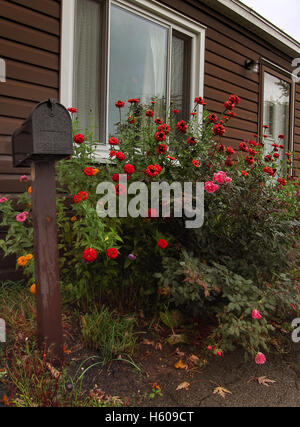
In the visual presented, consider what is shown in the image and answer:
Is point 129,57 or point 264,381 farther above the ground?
point 129,57

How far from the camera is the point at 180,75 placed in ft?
15.5

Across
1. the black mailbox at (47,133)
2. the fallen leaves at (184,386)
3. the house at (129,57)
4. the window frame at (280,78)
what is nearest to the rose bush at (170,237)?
the fallen leaves at (184,386)

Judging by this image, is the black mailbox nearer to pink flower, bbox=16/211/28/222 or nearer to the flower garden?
the flower garden

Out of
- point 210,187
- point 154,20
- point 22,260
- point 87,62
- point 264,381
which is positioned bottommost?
point 264,381

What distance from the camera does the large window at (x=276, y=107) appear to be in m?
6.44

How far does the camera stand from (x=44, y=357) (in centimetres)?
170

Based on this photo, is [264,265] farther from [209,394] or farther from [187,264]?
[209,394]

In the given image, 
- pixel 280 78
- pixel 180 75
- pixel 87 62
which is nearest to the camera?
pixel 87 62

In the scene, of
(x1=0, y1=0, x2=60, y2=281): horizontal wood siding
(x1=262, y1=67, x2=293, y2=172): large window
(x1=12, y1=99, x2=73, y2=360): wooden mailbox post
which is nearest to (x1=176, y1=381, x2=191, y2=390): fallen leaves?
(x1=12, y1=99, x2=73, y2=360): wooden mailbox post

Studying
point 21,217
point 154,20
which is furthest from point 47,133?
point 154,20

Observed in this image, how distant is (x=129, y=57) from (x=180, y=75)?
971mm

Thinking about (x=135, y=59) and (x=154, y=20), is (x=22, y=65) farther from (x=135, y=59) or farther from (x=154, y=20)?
(x=154, y=20)

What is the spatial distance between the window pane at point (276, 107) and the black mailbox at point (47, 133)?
5.38 meters
